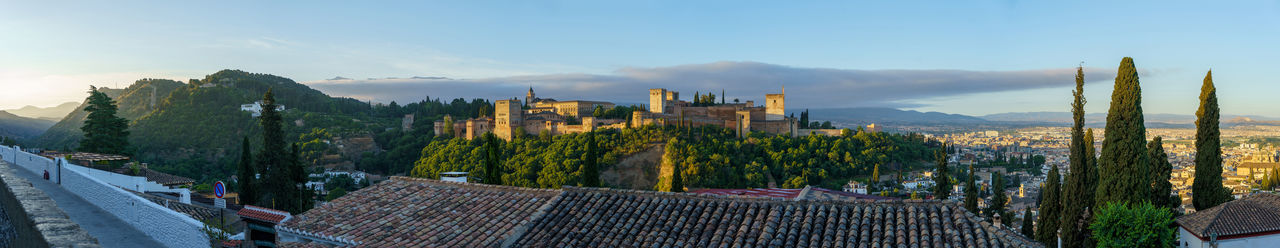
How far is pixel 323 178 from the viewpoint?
58969 millimetres

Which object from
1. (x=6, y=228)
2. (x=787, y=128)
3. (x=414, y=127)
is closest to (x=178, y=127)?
(x=414, y=127)

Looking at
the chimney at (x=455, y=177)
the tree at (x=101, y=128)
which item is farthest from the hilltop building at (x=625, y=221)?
the tree at (x=101, y=128)

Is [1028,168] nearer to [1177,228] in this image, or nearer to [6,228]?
[1177,228]

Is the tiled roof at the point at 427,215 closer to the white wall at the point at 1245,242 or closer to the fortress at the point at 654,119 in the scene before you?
the white wall at the point at 1245,242

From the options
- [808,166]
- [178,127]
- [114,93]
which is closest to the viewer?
[808,166]

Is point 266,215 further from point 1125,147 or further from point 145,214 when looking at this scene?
point 1125,147

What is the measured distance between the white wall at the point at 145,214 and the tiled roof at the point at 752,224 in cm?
349

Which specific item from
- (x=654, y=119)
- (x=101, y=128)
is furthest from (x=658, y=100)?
(x=101, y=128)

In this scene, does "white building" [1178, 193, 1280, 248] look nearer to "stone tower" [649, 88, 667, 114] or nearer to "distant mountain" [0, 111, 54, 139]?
"stone tower" [649, 88, 667, 114]

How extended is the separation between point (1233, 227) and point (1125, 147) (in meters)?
2.49

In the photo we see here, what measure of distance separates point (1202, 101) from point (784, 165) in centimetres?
3886

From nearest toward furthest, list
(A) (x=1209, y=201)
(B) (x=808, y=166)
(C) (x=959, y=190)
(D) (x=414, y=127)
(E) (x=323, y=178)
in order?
(A) (x=1209, y=201) < (C) (x=959, y=190) < (B) (x=808, y=166) < (E) (x=323, y=178) < (D) (x=414, y=127)

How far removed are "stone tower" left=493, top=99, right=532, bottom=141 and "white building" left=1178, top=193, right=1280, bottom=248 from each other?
58.4 meters

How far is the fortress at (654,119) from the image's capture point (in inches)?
2557
